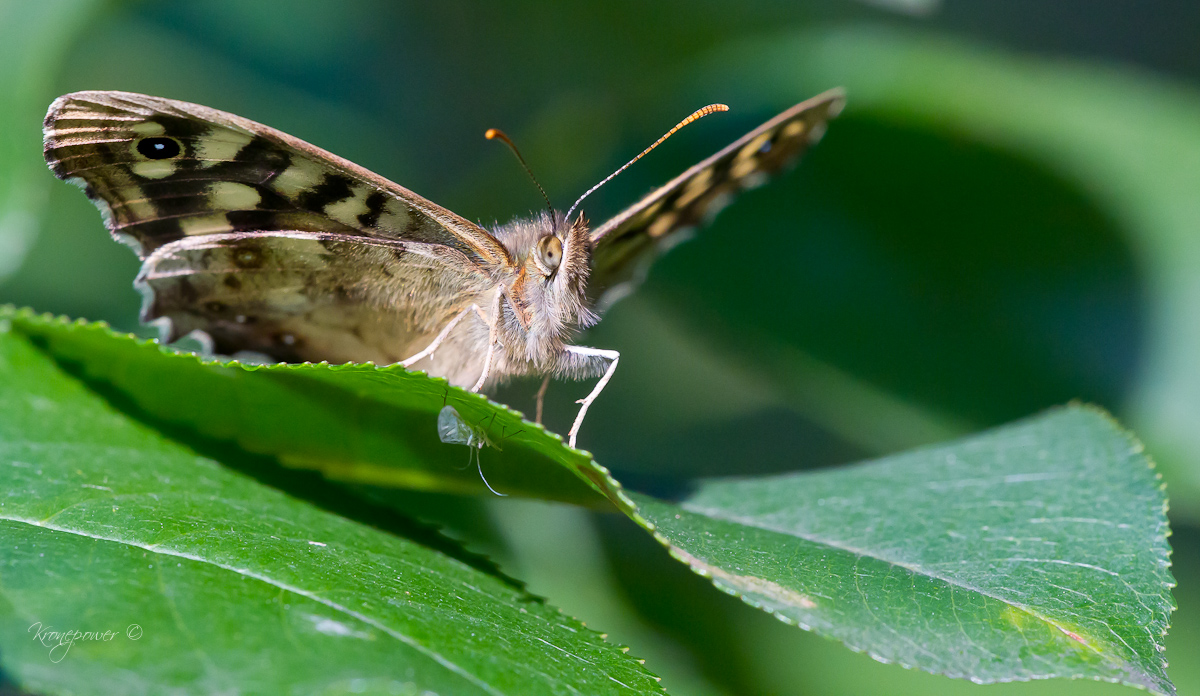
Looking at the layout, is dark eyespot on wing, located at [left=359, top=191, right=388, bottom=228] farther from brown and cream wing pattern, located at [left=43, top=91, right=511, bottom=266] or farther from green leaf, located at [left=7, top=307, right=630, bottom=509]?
green leaf, located at [left=7, top=307, right=630, bottom=509]

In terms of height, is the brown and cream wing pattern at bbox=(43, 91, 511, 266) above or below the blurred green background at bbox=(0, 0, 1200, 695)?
below

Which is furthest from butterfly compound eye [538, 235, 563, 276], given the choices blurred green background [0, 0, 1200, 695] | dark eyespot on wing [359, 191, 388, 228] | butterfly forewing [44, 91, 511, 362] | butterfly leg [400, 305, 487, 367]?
blurred green background [0, 0, 1200, 695]

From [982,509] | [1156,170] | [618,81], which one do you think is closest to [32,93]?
[618,81]

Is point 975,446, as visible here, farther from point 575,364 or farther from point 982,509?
point 575,364

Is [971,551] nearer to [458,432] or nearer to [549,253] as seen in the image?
[458,432]

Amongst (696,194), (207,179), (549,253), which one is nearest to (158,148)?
(207,179)

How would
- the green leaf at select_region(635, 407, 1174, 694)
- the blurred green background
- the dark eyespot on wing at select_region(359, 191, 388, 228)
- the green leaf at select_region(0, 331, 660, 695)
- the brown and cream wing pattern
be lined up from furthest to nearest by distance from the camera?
the blurred green background, the dark eyespot on wing at select_region(359, 191, 388, 228), the brown and cream wing pattern, the green leaf at select_region(635, 407, 1174, 694), the green leaf at select_region(0, 331, 660, 695)
